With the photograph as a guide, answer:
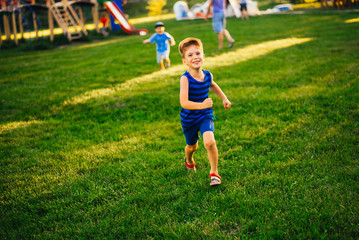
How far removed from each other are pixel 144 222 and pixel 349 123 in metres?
3.13

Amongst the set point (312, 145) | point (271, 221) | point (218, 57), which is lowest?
point (271, 221)

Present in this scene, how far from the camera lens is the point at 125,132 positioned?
421cm

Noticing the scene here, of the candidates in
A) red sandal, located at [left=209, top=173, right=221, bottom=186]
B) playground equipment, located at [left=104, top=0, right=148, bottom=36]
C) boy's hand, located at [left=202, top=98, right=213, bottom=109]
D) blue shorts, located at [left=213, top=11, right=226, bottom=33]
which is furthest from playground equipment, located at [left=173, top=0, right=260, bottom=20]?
red sandal, located at [left=209, top=173, right=221, bottom=186]

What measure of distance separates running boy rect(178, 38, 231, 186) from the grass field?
0.40 metres

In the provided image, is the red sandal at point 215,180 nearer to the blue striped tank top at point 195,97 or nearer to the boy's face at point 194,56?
the blue striped tank top at point 195,97

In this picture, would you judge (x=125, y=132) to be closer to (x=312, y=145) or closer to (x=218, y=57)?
(x=312, y=145)

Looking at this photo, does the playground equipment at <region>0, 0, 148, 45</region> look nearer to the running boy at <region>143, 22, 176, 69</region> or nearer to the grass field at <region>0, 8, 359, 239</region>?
the running boy at <region>143, 22, 176, 69</region>

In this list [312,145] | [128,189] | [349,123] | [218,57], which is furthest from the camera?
[218,57]

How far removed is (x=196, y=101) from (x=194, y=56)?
470mm

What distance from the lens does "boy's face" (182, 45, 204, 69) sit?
2758 millimetres

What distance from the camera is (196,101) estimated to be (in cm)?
288

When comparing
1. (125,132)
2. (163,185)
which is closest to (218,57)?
(125,132)

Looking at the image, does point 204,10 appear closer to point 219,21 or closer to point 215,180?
point 219,21

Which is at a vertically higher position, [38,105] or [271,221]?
[38,105]
